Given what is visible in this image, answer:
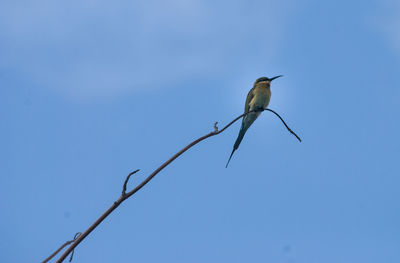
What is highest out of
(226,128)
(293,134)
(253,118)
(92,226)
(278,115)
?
(253,118)

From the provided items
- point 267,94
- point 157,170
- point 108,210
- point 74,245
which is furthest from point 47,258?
point 267,94

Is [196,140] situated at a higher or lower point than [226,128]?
lower

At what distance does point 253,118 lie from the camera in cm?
541

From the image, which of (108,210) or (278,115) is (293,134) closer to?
(278,115)

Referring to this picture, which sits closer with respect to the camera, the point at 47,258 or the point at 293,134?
the point at 47,258

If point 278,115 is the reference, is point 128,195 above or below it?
below

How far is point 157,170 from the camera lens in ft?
3.53

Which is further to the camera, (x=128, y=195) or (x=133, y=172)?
(x=133, y=172)

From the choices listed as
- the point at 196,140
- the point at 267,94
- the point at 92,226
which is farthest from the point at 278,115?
the point at 267,94

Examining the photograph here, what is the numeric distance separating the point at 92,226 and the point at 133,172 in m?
0.30

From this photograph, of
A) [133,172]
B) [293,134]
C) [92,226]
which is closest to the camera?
[92,226]

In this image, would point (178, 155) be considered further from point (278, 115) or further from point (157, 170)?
point (278, 115)

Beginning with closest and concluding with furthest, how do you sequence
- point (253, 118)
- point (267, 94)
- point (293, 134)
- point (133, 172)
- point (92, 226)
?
point (92, 226) < point (133, 172) < point (293, 134) < point (253, 118) < point (267, 94)

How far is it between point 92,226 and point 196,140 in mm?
357
